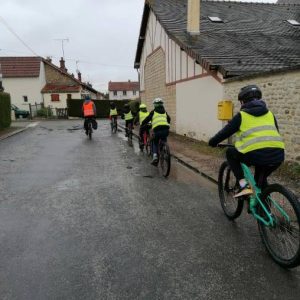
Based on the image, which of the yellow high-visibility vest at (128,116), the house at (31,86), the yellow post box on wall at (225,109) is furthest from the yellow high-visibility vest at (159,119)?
the house at (31,86)

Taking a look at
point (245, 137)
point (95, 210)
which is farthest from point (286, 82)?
point (95, 210)

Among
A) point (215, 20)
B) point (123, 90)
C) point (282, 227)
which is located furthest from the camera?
point (123, 90)

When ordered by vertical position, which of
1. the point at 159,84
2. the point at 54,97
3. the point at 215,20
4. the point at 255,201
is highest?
the point at 215,20

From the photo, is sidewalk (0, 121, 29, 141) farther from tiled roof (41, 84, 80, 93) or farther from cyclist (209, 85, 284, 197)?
tiled roof (41, 84, 80, 93)

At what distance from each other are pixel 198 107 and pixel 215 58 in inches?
84.3

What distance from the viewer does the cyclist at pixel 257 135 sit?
12.8 ft

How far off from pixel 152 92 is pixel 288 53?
388 inches

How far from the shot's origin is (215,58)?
1247 centimetres

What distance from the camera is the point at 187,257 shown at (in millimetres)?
3756

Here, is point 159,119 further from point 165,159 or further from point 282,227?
point 282,227

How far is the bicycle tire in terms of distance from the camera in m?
4.80

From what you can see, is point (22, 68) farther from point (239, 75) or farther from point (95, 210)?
point (95, 210)

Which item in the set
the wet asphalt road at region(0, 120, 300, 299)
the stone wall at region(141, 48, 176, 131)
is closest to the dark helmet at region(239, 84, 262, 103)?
the wet asphalt road at region(0, 120, 300, 299)

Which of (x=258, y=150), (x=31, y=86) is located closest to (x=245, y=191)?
(x=258, y=150)
